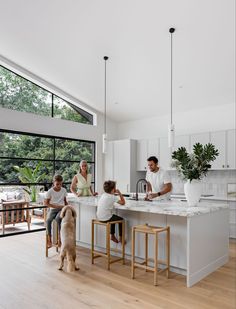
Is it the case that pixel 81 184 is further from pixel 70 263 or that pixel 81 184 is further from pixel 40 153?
pixel 40 153

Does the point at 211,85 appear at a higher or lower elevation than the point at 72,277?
higher

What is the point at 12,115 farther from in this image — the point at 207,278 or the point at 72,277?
the point at 207,278

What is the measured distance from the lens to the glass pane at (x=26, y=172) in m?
5.89

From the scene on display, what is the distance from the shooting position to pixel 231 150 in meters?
5.76

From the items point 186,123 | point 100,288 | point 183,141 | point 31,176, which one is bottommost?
point 100,288

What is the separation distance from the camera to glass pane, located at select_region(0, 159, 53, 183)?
5.89m

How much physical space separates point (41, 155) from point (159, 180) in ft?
10.6

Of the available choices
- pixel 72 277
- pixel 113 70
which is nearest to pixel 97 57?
pixel 113 70

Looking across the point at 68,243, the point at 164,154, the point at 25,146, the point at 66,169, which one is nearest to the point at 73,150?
the point at 66,169

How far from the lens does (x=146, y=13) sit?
13.0 feet

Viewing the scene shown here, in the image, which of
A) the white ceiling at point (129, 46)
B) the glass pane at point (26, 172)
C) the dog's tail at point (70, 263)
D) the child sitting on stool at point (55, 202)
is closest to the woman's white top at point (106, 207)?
the dog's tail at point (70, 263)

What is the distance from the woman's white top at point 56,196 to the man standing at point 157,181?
4.52 ft

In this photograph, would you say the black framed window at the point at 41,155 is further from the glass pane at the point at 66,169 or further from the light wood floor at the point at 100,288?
the light wood floor at the point at 100,288

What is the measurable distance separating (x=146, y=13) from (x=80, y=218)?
3.42m
